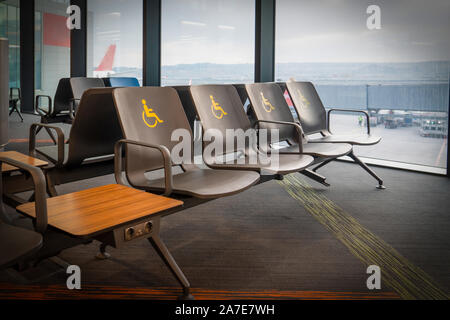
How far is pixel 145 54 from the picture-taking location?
18.5 ft

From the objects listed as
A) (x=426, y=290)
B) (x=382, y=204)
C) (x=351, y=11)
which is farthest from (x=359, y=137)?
(x=426, y=290)

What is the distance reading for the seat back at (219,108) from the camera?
2738 millimetres

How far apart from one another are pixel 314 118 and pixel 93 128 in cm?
220

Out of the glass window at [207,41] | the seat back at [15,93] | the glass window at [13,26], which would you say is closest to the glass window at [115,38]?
the glass window at [207,41]

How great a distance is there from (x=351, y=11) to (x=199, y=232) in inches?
129

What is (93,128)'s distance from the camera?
2.30m

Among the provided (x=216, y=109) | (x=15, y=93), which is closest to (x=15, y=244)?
(x=216, y=109)

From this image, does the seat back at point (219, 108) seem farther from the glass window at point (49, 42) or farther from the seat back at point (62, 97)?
the glass window at point (49, 42)

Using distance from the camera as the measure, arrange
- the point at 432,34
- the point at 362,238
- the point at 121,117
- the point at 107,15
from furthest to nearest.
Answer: the point at 107,15, the point at 432,34, the point at 362,238, the point at 121,117

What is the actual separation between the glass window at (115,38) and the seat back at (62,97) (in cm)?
121

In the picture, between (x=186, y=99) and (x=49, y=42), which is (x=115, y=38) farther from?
(x=186, y=99)

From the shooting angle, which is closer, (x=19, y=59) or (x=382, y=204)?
(x=382, y=204)

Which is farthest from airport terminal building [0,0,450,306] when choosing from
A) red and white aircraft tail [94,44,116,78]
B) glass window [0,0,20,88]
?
glass window [0,0,20,88]
